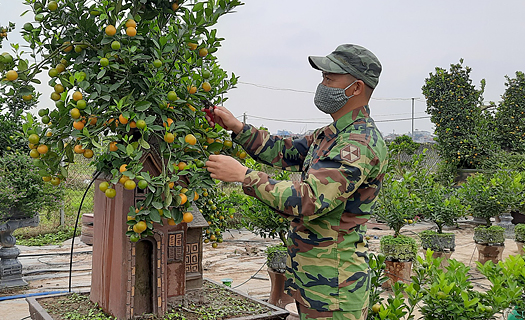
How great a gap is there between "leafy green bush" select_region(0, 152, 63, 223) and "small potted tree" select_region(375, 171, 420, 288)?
4098 millimetres

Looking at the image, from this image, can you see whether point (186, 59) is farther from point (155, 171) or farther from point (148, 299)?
point (148, 299)

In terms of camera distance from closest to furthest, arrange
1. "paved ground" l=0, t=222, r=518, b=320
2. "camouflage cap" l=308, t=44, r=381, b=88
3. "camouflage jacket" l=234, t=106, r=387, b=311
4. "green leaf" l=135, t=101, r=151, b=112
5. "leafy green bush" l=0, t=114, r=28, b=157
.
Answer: "camouflage jacket" l=234, t=106, r=387, b=311 < "camouflage cap" l=308, t=44, r=381, b=88 < "green leaf" l=135, t=101, r=151, b=112 < "leafy green bush" l=0, t=114, r=28, b=157 < "paved ground" l=0, t=222, r=518, b=320

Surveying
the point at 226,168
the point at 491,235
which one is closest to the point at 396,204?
the point at 491,235

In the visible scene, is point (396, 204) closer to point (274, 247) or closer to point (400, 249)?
point (400, 249)

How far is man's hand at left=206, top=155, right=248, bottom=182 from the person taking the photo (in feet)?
6.20

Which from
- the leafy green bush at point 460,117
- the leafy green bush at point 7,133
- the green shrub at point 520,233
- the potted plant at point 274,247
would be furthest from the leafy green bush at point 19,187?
the leafy green bush at point 460,117

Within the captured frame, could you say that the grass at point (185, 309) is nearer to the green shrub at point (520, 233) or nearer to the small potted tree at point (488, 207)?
the small potted tree at point (488, 207)

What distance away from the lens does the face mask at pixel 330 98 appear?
203 cm

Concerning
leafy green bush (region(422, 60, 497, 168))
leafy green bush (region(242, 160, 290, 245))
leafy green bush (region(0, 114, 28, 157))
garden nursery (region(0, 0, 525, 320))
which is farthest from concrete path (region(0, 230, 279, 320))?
leafy green bush (region(422, 60, 497, 168))

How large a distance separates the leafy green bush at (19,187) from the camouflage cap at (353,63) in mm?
4048

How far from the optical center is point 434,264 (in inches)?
98.3

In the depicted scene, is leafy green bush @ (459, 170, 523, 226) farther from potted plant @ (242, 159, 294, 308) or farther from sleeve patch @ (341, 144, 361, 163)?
sleeve patch @ (341, 144, 361, 163)

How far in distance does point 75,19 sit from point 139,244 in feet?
4.42

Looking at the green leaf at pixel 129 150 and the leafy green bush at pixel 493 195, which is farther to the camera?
the leafy green bush at pixel 493 195
